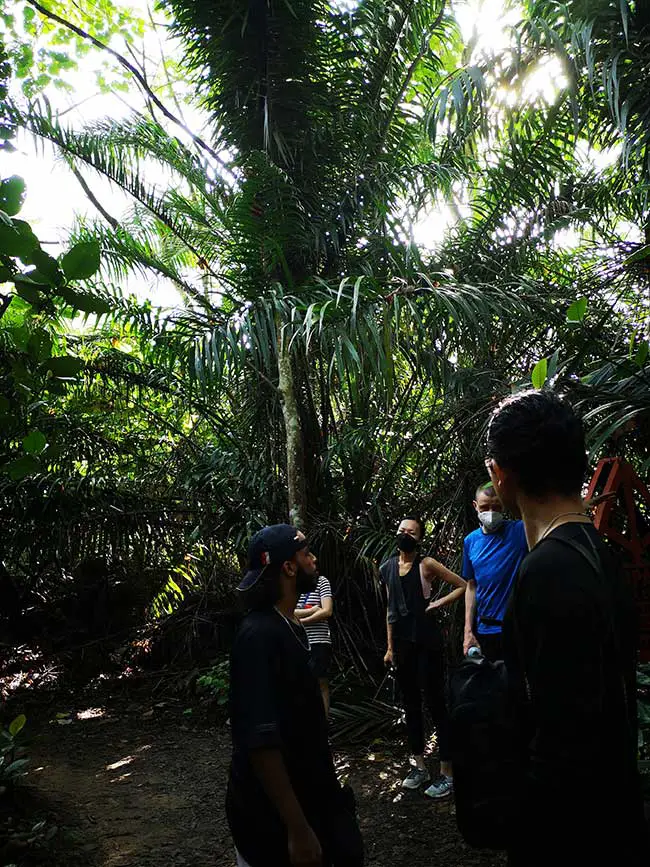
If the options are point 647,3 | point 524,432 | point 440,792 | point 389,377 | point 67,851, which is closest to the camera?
point 524,432

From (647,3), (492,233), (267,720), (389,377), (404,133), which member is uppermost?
(404,133)

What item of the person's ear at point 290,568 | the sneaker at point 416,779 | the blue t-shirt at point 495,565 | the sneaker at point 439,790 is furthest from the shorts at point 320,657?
the person's ear at point 290,568

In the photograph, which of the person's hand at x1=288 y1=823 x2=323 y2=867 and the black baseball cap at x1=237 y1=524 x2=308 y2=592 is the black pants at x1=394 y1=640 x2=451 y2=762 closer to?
the black baseball cap at x1=237 y1=524 x2=308 y2=592

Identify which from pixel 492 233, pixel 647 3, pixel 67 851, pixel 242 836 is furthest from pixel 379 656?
pixel 647 3

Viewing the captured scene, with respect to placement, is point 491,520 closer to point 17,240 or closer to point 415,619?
point 415,619

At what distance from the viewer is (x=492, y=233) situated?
6.75 meters

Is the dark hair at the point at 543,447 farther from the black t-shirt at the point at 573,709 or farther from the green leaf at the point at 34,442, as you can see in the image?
the green leaf at the point at 34,442

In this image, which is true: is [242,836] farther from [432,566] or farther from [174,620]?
[174,620]

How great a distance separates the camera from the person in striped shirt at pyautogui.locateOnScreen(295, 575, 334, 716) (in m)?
4.99

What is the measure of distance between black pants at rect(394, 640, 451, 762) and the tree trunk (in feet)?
5.74

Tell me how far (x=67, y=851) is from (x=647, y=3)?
6.36m

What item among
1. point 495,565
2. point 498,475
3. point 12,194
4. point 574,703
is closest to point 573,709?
point 574,703

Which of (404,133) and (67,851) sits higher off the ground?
(404,133)

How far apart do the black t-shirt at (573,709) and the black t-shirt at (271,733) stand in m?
0.86
